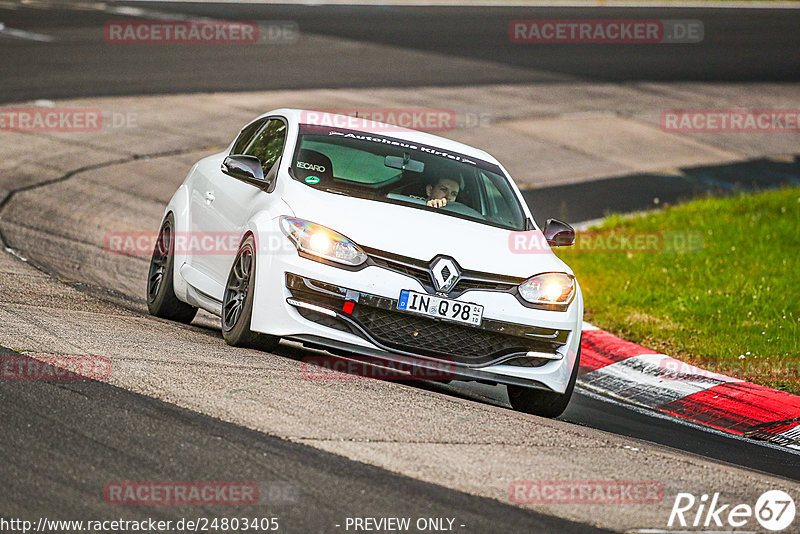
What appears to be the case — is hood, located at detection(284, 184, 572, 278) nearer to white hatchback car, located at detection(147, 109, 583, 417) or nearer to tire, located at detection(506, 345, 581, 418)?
white hatchback car, located at detection(147, 109, 583, 417)

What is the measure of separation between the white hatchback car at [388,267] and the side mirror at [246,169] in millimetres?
13

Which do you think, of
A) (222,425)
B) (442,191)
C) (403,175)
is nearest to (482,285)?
(442,191)

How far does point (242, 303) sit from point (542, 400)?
2019 mm

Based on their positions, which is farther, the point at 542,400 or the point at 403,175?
the point at 403,175

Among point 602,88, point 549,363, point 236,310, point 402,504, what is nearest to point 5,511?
point 402,504

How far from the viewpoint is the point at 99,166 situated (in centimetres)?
1553

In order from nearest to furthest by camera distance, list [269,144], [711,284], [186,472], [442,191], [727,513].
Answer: [186,472]
[727,513]
[442,191]
[269,144]
[711,284]

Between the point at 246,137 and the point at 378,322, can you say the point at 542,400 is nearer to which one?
the point at 378,322

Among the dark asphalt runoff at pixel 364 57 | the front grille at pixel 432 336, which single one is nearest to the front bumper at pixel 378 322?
the front grille at pixel 432 336

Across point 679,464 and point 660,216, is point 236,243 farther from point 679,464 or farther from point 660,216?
point 660,216

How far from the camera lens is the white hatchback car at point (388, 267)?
7.07 meters

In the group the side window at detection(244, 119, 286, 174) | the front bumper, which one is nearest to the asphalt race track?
the front bumper

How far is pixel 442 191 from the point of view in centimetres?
830

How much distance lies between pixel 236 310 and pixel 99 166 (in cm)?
854
